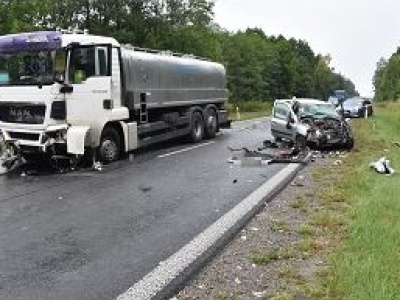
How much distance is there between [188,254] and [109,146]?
8865 mm

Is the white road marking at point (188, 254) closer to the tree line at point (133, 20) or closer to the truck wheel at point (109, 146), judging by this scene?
the truck wheel at point (109, 146)

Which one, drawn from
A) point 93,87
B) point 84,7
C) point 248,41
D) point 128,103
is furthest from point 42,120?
point 248,41

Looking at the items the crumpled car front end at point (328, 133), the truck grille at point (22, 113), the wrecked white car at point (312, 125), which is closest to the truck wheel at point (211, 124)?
the wrecked white car at point (312, 125)

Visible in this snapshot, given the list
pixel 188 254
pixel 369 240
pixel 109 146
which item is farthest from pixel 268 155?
pixel 188 254

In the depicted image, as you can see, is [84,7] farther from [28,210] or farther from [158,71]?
[28,210]

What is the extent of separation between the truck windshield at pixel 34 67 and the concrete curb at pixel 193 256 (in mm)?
6082

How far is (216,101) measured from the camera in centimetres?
2439

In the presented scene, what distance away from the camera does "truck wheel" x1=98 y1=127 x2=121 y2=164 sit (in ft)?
50.2

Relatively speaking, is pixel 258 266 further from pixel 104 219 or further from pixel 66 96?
pixel 66 96

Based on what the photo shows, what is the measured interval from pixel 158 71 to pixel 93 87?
4107 mm

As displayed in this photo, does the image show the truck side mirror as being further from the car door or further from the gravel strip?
the car door

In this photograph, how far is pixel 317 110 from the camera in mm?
19781

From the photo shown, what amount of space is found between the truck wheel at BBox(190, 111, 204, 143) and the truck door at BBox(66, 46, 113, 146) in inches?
265

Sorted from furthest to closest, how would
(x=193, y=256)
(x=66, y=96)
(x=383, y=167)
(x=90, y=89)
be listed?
(x=90, y=89)
(x=66, y=96)
(x=383, y=167)
(x=193, y=256)
